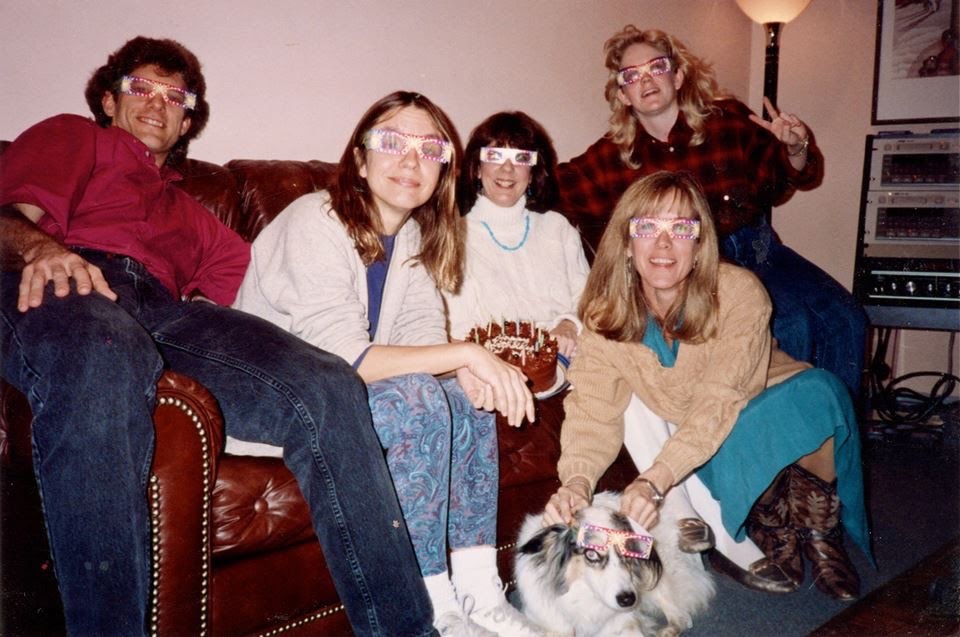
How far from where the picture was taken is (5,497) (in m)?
1.52

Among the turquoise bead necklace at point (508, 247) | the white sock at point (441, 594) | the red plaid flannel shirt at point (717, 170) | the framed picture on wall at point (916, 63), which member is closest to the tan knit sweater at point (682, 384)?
the white sock at point (441, 594)

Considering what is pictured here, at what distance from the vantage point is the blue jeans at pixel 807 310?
2834mm

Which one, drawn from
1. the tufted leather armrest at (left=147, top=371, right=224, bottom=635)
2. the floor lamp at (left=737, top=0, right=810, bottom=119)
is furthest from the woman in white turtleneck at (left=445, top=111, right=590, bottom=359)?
the floor lamp at (left=737, top=0, right=810, bottom=119)

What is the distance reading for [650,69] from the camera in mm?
3092

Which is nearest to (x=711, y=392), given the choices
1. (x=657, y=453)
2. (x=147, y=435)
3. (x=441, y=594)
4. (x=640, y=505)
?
(x=657, y=453)

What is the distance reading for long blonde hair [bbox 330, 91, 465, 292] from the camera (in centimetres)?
184

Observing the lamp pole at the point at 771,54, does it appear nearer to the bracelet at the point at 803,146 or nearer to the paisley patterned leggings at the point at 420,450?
the bracelet at the point at 803,146

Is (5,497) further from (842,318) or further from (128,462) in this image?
(842,318)

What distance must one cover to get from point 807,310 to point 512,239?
1.22 metres

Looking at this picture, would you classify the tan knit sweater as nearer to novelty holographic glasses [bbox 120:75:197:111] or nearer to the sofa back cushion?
the sofa back cushion

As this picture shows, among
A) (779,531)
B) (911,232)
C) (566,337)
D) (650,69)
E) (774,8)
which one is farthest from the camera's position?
(774,8)

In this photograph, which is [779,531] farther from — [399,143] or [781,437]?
[399,143]

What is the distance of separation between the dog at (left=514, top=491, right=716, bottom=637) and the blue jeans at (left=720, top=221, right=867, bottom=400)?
1249mm

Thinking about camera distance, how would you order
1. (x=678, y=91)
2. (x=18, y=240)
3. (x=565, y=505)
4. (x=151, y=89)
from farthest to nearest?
1. (x=678, y=91)
2. (x=151, y=89)
3. (x=565, y=505)
4. (x=18, y=240)
